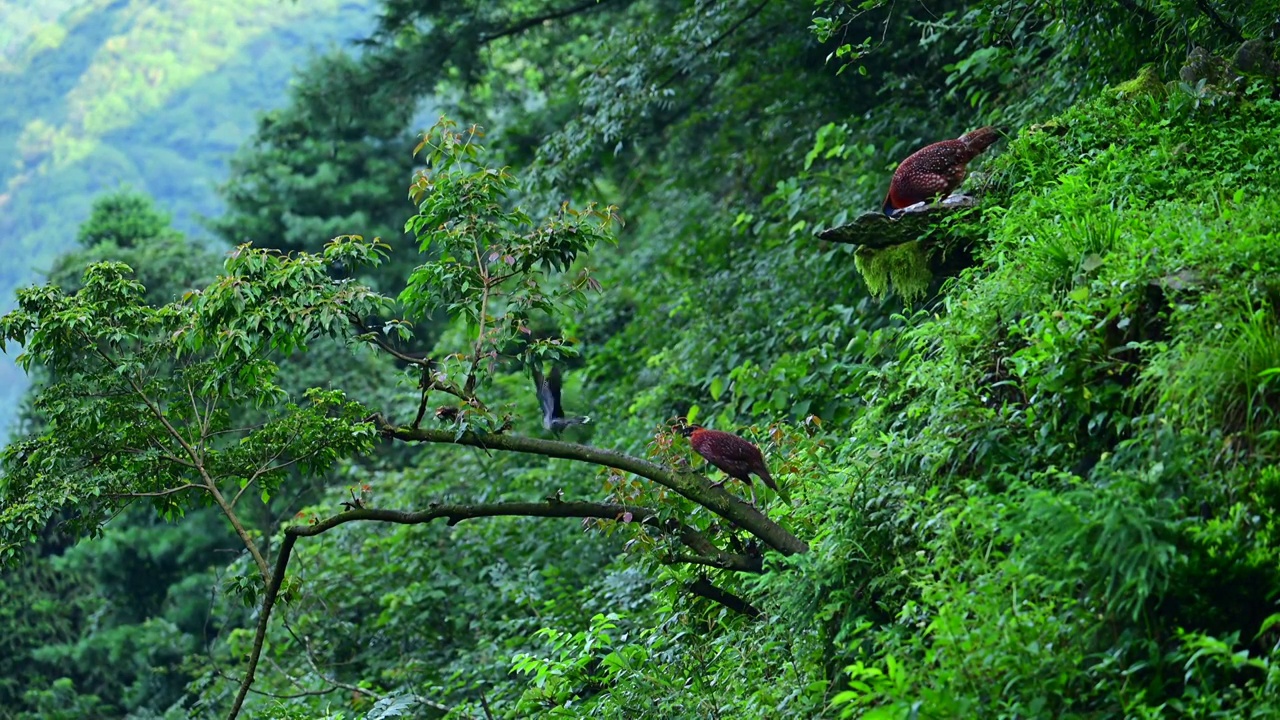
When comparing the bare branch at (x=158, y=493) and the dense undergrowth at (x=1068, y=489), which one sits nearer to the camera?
the dense undergrowth at (x=1068, y=489)

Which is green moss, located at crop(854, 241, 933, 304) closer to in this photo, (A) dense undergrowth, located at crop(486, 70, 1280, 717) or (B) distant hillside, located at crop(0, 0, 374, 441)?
(A) dense undergrowth, located at crop(486, 70, 1280, 717)

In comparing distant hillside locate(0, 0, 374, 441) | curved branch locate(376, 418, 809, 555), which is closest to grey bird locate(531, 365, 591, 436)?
curved branch locate(376, 418, 809, 555)

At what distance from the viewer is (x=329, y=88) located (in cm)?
1270

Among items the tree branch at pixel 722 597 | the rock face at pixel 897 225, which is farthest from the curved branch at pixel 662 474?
the rock face at pixel 897 225

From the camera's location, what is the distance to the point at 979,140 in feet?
17.2

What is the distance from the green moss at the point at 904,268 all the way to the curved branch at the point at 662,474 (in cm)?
150

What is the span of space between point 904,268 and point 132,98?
47.5 meters

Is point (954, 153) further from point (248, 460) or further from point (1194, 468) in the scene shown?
point (248, 460)

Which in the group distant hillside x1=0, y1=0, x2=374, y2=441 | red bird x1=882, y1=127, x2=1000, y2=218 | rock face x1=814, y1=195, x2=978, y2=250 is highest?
red bird x1=882, y1=127, x2=1000, y2=218

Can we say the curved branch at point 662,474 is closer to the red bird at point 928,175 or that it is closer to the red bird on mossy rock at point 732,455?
the red bird on mossy rock at point 732,455

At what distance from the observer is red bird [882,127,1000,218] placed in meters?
5.02

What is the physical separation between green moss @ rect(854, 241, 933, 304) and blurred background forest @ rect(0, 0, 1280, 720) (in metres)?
0.01

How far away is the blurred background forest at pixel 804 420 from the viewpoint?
295 cm

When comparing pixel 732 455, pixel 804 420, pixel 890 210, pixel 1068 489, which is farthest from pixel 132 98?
pixel 1068 489
